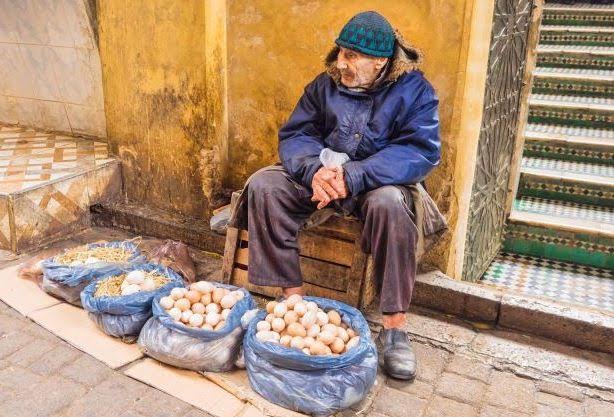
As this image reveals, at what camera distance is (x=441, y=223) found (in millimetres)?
3383

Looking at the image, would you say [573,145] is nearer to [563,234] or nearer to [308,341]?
[563,234]

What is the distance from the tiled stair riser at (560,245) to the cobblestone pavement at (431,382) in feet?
7.57

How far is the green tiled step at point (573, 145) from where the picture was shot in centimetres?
618

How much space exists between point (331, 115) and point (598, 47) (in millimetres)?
6130

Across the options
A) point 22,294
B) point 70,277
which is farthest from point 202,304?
point 22,294

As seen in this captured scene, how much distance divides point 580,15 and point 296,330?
790cm

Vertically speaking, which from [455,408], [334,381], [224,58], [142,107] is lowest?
[455,408]

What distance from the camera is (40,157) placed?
512 centimetres

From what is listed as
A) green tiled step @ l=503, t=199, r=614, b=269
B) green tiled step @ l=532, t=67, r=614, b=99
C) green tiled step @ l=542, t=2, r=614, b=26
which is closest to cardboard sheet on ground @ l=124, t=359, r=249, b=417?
green tiled step @ l=503, t=199, r=614, b=269

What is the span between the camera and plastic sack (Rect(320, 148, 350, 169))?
3.24 m

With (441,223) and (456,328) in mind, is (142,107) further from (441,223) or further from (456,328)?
(456,328)

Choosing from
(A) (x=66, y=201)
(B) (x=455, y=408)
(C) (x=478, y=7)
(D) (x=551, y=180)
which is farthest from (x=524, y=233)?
(A) (x=66, y=201)

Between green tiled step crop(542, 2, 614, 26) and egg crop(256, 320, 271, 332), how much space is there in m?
7.82

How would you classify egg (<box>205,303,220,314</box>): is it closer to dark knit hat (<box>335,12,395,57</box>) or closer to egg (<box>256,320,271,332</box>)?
egg (<box>256,320,271,332</box>)
